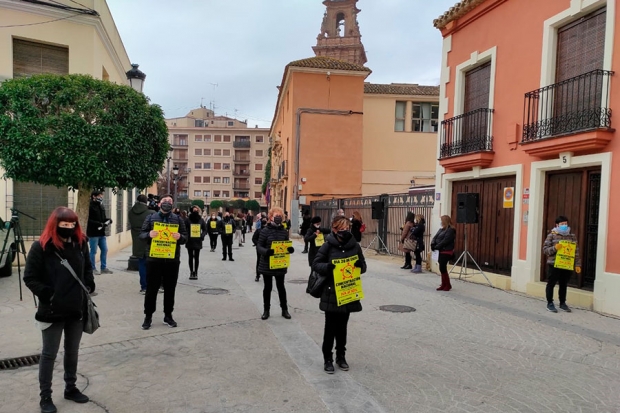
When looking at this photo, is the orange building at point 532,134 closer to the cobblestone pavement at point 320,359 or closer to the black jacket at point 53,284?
the cobblestone pavement at point 320,359

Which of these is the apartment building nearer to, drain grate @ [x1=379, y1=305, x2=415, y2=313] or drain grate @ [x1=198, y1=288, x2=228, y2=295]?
drain grate @ [x1=198, y1=288, x2=228, y2=295]

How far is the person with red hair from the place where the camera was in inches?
154

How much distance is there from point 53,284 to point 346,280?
2.75 m

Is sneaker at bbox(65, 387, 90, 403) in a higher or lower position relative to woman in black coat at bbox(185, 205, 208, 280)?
lower

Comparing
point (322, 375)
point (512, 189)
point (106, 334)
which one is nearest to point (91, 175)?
point (106, 334)

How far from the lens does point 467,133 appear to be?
12.5m

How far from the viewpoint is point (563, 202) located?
9.62 m

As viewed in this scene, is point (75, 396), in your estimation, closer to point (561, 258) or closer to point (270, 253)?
point (270, 253)

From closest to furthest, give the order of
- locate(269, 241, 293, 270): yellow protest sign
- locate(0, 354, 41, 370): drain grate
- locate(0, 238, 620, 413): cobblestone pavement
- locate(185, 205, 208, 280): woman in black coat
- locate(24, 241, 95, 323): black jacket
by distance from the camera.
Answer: locate(24, 241, 95, 323): black jacket → locate(0, 238, 620, 413): cobblestone pavement → locate(0, 354, 41, 370): drain grate → locate(269, 241, 293, 270): yellow protest sign → locate(185, 205, 208, 280): woman in black coat

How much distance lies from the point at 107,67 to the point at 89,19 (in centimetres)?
205

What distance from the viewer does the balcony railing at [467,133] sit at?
11634 mm

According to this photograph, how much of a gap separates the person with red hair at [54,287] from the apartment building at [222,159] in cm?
8291

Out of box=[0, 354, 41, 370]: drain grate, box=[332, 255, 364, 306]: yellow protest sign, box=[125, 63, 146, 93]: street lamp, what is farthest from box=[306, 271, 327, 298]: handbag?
box=[125, 63, 146, 93]: street lamp

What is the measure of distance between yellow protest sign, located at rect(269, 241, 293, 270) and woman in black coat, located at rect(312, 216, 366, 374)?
7.24ft
